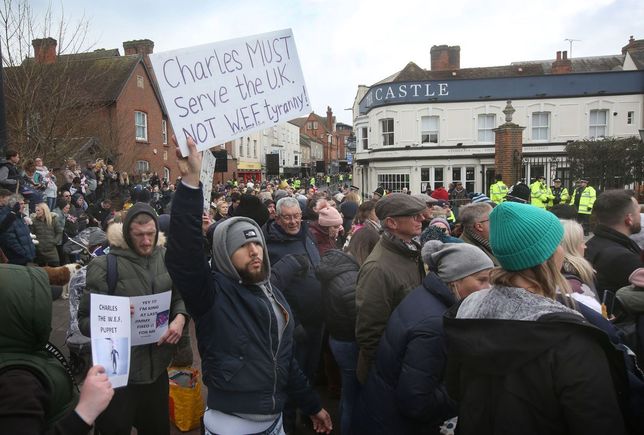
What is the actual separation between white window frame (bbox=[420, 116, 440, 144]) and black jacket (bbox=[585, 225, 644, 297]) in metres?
23.1

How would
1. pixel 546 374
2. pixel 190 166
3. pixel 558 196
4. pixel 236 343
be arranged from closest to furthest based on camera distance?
pixel 546 374 → pixel 190 166 → pixel 236 343 → pixel 558 196

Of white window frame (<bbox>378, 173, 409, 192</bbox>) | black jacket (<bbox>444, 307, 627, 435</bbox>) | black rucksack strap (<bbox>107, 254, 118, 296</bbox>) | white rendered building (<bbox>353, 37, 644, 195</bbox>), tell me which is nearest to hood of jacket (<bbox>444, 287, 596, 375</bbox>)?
black jacket (<bbox>444, 307, 627, 435</bbox>)

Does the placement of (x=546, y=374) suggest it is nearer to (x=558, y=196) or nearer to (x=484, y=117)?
(x=558, y=196)

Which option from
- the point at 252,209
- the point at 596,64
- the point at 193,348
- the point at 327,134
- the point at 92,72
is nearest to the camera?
the point at 252,209

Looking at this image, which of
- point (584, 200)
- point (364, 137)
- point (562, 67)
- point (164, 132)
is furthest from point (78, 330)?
point (562, 67)

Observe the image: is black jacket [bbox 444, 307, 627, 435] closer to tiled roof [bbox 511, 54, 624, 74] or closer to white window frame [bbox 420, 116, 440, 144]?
white window frame [bbox 420, 116, 440, 144]

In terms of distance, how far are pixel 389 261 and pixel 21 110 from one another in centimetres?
1223

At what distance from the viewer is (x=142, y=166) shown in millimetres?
26828

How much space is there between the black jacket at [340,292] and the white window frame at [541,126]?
25.3 meters

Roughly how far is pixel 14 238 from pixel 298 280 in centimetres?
548

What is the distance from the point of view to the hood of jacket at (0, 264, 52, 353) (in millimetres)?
1710

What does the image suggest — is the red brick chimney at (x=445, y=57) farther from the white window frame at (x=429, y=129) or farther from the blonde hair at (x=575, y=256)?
the blonde hair at (x=575, y=256)

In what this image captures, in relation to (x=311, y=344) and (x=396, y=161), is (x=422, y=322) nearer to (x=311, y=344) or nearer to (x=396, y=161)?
(x=311, y=344)

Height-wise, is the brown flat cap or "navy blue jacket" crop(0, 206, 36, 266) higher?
the brown flat cap
